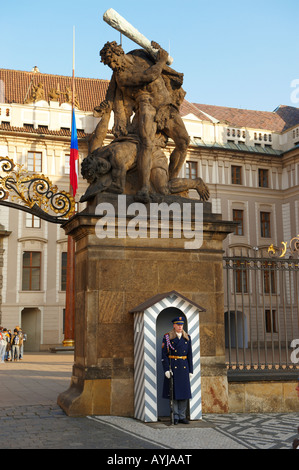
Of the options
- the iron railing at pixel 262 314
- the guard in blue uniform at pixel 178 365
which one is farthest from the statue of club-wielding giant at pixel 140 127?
the guard in blue uniform at pixel 178 365

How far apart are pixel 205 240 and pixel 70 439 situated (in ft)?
12.0

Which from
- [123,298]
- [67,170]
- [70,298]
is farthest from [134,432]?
[67,170]

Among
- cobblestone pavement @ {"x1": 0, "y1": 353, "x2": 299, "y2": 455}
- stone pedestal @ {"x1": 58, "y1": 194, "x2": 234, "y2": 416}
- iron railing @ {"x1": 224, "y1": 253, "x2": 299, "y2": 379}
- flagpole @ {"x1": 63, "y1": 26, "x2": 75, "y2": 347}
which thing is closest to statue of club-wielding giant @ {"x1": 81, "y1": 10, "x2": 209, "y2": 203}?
stone pedestal @ {"x1": 58, "y1": 194, "x2": 234, "y2": 416}

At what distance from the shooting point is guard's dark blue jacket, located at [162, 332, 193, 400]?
23.4 ft

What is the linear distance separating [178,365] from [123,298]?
4.23 feet

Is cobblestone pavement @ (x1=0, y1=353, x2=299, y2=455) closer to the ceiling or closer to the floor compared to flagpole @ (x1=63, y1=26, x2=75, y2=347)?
closer to the floor

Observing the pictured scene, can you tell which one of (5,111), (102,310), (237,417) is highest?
(5,111)

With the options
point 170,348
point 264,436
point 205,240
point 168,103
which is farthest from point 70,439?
point 168,103

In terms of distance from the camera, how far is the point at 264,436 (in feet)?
21.5

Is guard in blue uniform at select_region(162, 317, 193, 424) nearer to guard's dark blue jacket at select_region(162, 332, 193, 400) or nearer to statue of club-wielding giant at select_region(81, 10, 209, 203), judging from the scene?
guard's dark blue jacket at select_region(162, 332, 193, 400)

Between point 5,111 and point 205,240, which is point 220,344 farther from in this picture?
point 5,111

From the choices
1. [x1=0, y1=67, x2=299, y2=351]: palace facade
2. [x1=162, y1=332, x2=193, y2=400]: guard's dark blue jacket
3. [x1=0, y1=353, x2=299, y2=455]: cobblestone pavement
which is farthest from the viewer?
[x1=0, y1=67, x2=299, y2=351]: palace facade

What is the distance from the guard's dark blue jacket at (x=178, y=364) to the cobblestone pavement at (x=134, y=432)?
1.38 ft

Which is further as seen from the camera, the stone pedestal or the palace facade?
the palace facade
